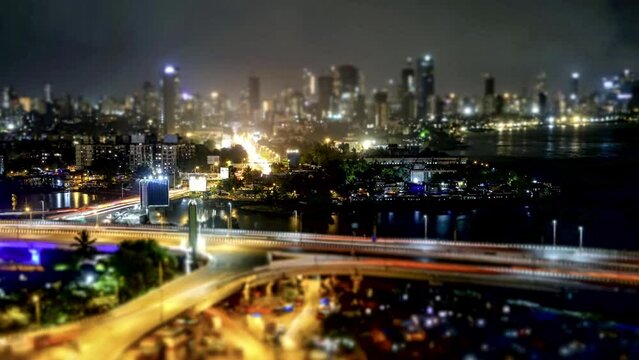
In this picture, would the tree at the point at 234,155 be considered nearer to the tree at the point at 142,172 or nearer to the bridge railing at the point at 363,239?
the tree at the point at 142,172

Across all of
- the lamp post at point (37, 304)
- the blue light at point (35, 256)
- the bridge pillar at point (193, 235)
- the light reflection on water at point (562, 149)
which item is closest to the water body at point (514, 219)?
the blue light at point (35, 256)

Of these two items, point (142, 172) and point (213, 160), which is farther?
point (213, 160)

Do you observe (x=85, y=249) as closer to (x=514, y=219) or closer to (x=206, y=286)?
(x=206, y=286)

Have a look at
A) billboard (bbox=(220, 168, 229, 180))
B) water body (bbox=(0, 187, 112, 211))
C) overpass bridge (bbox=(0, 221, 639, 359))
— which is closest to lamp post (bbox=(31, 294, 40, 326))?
overpass bridge (bbox=(0, 221, 639, 359))

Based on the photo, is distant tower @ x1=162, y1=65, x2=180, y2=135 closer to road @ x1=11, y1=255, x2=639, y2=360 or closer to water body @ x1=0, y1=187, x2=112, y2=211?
water body @ x1=0, y1=187, x2=112, y2=211

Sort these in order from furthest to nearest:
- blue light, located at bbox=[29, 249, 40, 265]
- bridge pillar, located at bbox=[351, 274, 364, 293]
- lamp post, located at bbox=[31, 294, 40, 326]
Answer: blue light, located at bbox=[29, 249, 40, 265] < bridge pillar, located at bbox=[351, 274, 364, 293] < lamp post, located at bbox=[31, 294, 40, 326]

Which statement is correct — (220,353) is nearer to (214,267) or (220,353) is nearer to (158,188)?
(214,267)

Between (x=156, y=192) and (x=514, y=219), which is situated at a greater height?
(x=156, y=192)

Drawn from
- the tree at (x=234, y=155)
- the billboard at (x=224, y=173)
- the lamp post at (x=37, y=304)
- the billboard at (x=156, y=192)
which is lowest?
the lamp post at (x=37, y=304)

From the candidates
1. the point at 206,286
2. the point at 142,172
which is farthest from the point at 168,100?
the point at 206,286
